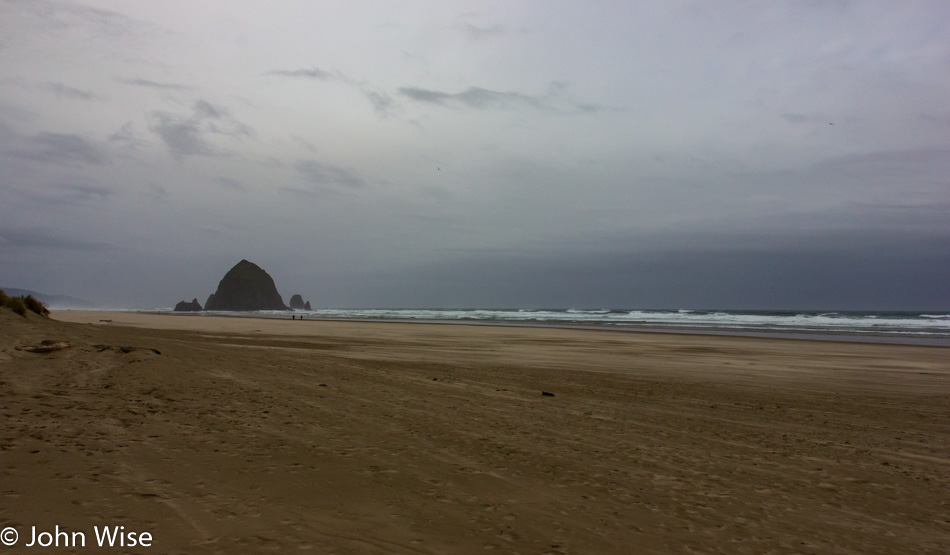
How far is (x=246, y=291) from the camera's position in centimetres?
13812

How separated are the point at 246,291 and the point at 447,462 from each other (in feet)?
478

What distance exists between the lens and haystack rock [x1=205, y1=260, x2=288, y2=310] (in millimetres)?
137512

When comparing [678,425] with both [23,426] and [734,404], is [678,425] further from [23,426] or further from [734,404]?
[23,426]

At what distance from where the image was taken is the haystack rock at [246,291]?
138m

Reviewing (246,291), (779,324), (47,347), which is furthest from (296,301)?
(47,347)

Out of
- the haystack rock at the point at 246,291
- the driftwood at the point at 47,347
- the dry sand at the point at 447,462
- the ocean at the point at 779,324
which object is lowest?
the ocean at the point at 779,324

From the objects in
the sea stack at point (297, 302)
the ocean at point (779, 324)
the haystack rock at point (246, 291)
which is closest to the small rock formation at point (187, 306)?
the haystack rock at point (246, 291)

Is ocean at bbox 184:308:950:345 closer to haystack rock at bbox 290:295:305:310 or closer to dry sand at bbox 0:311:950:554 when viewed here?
dry sand at bbox 0:311:950:554

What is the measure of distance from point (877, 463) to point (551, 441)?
14.3ft

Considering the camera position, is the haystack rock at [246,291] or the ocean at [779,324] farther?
the haystack rock at [246,291]

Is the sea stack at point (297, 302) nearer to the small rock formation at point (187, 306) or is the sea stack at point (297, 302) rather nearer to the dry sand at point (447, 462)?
the small rock formation at point (187, 306)

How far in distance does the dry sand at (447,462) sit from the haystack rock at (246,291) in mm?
135100

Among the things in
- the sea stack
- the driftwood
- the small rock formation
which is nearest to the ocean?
the driftwood

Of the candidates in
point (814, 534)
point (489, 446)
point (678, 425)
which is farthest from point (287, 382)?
point (814, 534)
